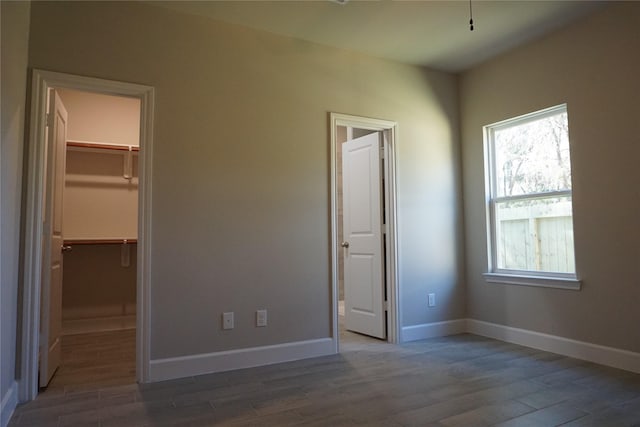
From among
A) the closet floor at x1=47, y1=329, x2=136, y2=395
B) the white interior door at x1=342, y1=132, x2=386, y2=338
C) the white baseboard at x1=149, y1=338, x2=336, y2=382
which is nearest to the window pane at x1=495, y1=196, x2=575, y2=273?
the white interior door at x1=342, y1=132, x2=386, y2=338

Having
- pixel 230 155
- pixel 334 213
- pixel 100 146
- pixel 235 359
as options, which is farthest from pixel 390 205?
pixel 100 146

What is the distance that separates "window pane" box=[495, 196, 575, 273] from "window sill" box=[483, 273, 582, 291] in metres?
0.10

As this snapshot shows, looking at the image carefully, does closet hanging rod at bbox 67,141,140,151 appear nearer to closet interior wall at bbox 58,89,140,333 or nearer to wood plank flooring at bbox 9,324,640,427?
closet interior wall at bbox 58,89,140,333

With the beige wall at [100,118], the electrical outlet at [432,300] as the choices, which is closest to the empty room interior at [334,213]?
the electrical outlet at [432,300]

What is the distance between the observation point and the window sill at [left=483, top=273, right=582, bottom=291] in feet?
11.0

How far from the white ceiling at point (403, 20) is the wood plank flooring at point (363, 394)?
2666 mm

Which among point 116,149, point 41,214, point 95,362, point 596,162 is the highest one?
point 116,149

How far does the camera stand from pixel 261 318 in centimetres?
325

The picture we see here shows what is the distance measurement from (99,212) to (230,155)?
7.61ft

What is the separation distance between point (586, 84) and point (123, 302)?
197 inches

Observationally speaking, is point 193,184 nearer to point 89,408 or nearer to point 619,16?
point 89,408

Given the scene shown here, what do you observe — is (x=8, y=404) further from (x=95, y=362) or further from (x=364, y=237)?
(x=364, y=237)

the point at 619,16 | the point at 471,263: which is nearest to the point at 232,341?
the point at 471,263

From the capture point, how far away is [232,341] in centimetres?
315
